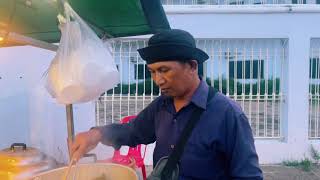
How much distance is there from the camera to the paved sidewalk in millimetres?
5396

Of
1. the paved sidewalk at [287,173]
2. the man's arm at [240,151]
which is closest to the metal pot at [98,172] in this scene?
the man's arm at [240,151]

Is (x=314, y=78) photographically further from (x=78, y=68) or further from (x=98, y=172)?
(x=78, y=68)

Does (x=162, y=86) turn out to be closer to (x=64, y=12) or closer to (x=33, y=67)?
(x=64, y=12)

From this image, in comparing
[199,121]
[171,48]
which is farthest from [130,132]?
[171,48]

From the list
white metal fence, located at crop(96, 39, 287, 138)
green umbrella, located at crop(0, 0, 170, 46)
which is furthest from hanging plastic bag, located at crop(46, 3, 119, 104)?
white metal fence, located at crop(96, 39, 287, 138)

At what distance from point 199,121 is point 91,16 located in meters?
0.85

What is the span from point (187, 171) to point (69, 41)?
2.15 ft

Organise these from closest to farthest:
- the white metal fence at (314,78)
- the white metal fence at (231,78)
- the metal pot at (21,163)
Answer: the metal pot at (21,163) → the white metal fence at (231,78) → the white metal fence at (314,78)

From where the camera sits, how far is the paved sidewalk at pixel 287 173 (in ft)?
17.7

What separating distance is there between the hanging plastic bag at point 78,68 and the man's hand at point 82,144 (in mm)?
201

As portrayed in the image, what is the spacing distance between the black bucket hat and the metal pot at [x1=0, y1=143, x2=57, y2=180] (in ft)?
3.21

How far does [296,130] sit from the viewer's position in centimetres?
586

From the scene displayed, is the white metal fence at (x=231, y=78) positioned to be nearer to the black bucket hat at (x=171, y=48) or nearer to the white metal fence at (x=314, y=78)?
the white metal fence at (x=314, y=78)

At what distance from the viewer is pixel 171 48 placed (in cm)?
146
